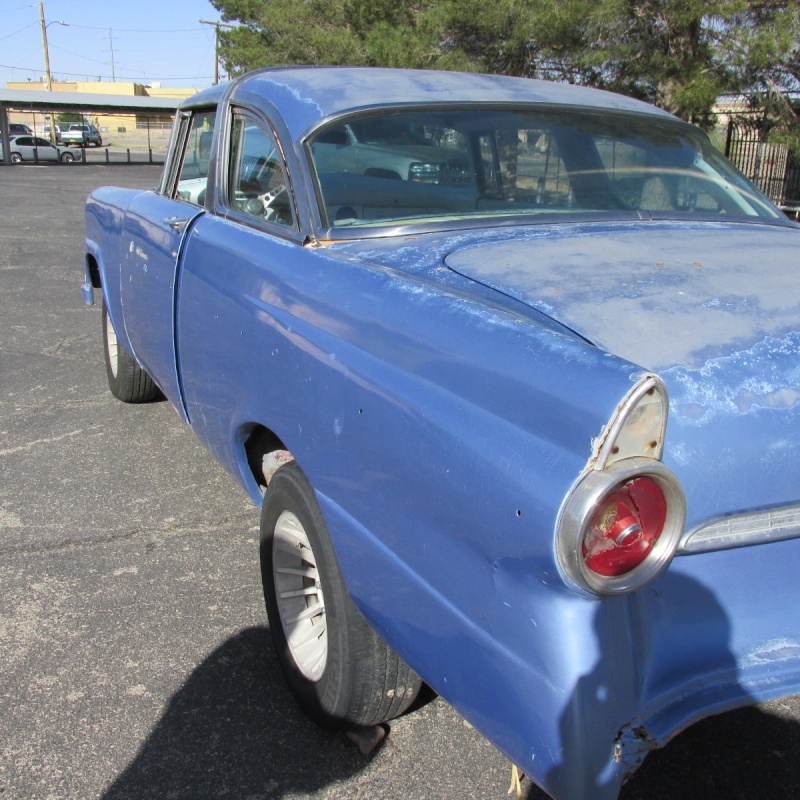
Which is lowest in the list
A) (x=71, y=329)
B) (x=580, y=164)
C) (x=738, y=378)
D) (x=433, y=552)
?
(x=71, y=329)

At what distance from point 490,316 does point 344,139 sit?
1416 mm

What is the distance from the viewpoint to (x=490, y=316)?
5.88 feet

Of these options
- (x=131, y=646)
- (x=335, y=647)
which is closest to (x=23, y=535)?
(x=131, y=646)

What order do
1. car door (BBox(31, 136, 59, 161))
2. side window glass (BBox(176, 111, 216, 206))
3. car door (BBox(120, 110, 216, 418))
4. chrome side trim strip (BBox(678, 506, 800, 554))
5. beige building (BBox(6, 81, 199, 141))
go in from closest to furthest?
1. chrome side trim strip (BBox(678, 506, 800, 554))
2. car door (BBox(120, 110, 216, 418))
3. side window glass (BBox(176, 111, 216, 206))
4. car door (BBox(31, 136, 59, 161))
5. beige building (BBox(6, 81, 199, 141))

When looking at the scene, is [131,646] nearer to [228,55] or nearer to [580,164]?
[580,164]

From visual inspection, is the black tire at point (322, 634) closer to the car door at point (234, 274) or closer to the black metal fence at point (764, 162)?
the car door at point (234, 274)

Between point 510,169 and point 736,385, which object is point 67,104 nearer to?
point 510,169

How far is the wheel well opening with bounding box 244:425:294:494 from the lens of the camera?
9.13ft

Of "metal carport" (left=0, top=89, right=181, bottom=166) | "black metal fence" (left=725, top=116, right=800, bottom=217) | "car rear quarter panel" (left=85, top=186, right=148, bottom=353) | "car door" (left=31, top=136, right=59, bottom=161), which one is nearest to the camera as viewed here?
"car rear quarter panel" (left=85, top=186, right=148, bottom=353)

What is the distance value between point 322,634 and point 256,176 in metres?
1.68

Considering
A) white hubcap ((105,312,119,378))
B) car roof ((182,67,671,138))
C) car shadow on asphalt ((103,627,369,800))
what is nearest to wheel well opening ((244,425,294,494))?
car shadow on asphalt ((103,627,369,800))

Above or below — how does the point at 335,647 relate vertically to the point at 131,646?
above

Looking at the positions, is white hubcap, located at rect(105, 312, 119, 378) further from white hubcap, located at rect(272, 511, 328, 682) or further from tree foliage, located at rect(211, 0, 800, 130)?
tree foliage, located at rect(211, 0, 800, 130)

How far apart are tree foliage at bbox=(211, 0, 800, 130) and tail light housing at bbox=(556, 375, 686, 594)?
10.5 metres
